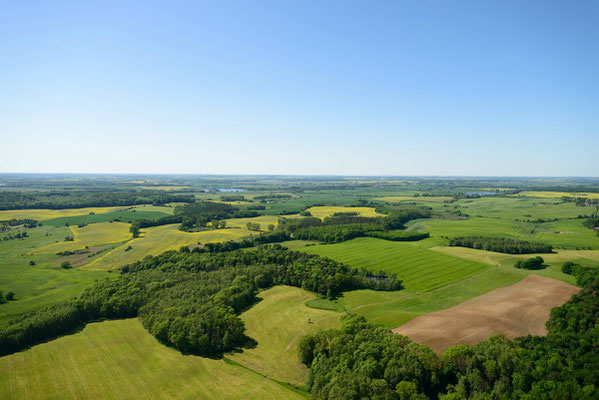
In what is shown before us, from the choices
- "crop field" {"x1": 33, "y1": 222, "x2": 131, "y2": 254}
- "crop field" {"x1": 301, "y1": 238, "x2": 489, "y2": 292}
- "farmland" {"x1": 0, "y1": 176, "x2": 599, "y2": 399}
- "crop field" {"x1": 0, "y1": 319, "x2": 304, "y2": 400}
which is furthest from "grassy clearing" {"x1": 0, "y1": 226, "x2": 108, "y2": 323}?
"crop field" {"x1": 301, "y1": 238, "x2": 489, "y2": 292}

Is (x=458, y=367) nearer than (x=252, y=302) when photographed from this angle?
Yes

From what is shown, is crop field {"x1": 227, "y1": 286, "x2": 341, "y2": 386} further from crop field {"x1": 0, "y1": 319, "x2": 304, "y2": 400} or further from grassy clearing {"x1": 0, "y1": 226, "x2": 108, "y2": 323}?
grassy clearing {"x1": 0, "y1": 226, "x2": 108, "y2": 323}

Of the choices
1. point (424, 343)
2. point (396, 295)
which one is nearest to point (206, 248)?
point (396, 295)

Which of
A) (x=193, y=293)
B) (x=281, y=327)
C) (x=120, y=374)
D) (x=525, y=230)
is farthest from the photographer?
(x=525, y=230)

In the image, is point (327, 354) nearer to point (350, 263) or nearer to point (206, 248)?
point (350, 263)

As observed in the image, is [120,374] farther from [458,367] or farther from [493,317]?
[493,317]

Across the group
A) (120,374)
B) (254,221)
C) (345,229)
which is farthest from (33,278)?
(345,229)
